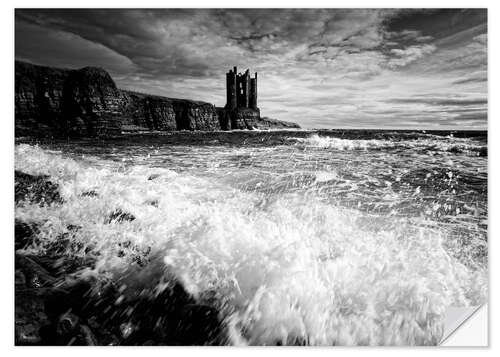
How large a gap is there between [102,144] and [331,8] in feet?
9.32

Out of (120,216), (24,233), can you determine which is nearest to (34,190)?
(24,233)

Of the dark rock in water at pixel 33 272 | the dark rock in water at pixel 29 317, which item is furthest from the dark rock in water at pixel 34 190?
the dark rock in water at pixel 29 317

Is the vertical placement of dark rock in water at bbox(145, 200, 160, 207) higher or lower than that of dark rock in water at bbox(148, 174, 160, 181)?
lower

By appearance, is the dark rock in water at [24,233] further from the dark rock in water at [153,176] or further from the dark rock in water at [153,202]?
the dark rock in water at [153,176]

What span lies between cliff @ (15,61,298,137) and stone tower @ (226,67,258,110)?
0.36 meters

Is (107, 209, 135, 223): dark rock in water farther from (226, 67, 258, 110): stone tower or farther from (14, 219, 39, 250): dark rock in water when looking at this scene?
(226, 67, 258, 110): stone tower

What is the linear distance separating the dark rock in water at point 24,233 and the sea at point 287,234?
0.21 feet

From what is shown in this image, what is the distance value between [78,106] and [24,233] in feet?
5.02

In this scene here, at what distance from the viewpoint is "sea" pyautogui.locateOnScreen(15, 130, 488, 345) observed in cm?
176

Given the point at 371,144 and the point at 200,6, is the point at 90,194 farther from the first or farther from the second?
the point at 371,144

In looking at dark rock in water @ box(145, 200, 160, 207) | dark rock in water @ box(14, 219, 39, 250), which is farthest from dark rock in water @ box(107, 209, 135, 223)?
dark rock in water @ box(14, 219, 39, 250)

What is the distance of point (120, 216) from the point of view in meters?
2.37

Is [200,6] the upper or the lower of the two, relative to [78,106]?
upper
